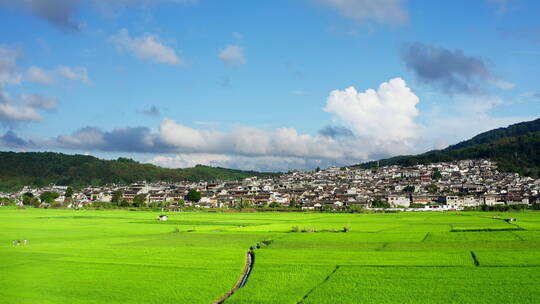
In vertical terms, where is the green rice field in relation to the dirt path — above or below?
above

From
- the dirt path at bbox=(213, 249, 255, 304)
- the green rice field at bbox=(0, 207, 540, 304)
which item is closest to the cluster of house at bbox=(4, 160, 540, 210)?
the green rice field at bbox=(0, 207, 540, 304)

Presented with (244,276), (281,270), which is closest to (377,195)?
(281,270)

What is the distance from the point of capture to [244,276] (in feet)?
92.1

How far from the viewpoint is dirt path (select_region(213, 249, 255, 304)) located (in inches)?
887

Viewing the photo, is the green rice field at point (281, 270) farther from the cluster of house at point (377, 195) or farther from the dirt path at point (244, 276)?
the cluster of house at point (377, 195)

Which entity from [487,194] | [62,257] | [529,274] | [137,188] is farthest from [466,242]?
[137,188]

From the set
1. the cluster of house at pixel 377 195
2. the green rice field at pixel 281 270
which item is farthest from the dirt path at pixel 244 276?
the cluster of house at pixel 377 195

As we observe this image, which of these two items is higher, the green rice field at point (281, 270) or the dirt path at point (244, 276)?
the green rice field at point (281, 270)

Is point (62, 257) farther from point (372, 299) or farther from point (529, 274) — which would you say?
point (529, 274)

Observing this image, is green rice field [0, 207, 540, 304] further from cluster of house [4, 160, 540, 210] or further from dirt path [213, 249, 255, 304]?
cluster of house [4, 160, 540, 210]

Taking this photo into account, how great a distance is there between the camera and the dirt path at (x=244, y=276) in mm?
22541

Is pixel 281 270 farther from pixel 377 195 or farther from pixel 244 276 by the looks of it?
pixel 377 195

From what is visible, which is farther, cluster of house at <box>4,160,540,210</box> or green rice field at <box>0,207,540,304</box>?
cluster of house at <box>4,160,540,210</box>

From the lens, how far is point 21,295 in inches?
904
